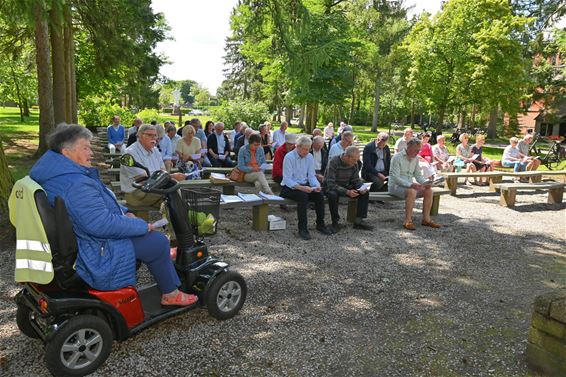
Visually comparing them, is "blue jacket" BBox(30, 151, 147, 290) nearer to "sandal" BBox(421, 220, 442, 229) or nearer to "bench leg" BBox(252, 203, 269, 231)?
"bench leg" BBox(252, 203, 269, 231)

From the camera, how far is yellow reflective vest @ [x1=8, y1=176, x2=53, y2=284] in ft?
9.10

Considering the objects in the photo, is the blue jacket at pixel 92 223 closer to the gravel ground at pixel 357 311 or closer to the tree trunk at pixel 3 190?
the gravel ground at pixel 357 311

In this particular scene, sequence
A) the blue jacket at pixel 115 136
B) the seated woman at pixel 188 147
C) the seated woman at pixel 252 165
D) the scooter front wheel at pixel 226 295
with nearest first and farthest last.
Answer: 1. the scooter front wheel at pixel 226 295
2. the seated woman at pixel 252 165
3. the seated woman at pixel 188 147
4. the blue jacket at pixel 115 136

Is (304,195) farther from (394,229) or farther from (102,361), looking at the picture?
(102,361)

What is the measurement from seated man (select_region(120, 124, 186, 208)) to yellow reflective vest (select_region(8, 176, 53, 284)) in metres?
2.79

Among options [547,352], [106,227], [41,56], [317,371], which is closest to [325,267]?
[317,371]

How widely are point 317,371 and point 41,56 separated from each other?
11.4m

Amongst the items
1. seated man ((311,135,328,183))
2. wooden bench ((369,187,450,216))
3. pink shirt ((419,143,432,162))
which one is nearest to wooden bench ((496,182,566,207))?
wooden bench ((369,187,450,216))

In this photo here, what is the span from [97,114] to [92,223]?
2593 cm

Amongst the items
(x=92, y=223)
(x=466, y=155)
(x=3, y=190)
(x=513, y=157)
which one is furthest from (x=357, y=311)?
(x=513, y=157)

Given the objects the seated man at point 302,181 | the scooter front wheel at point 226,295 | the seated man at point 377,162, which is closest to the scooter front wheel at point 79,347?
the scooter front wheel at point 226,295

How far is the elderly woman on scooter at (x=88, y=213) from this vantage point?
9.64 feet

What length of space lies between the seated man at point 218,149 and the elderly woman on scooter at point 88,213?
7.80 metres

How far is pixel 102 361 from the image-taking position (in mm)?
3164
